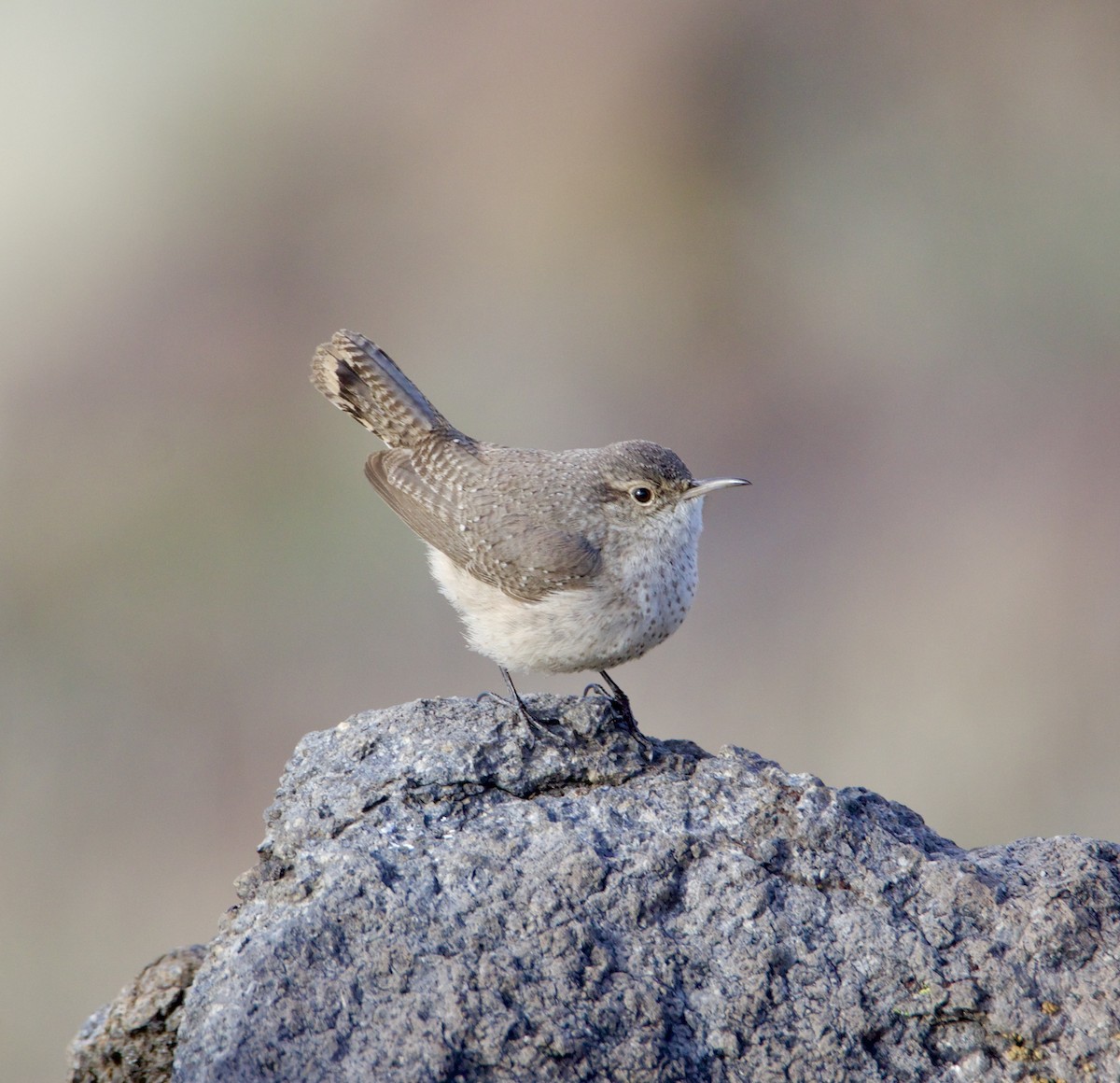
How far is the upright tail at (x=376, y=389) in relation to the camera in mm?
5789

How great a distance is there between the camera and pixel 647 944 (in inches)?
146

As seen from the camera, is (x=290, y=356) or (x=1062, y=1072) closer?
(x=1062, y=1072)

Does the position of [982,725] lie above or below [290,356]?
below

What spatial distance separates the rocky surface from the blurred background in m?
6.00

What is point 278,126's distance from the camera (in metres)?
14.2

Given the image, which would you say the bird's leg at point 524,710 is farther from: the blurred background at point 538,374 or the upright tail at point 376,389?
the blurred background at point 538,374

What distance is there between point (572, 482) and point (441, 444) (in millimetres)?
728

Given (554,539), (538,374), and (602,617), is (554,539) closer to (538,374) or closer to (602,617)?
(602,617)

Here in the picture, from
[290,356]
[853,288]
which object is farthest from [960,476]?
[290,356]

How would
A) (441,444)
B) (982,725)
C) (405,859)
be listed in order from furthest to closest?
(982,725) < (441,444) < (405,859)

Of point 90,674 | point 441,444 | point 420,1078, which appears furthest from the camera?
point 90,674

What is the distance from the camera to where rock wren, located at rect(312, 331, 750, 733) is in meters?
4.96

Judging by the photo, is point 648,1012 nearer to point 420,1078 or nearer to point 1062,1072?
point 420,1078

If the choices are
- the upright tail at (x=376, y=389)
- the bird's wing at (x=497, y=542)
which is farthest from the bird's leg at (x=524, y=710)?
the upright tail at (x=376, y=389)
